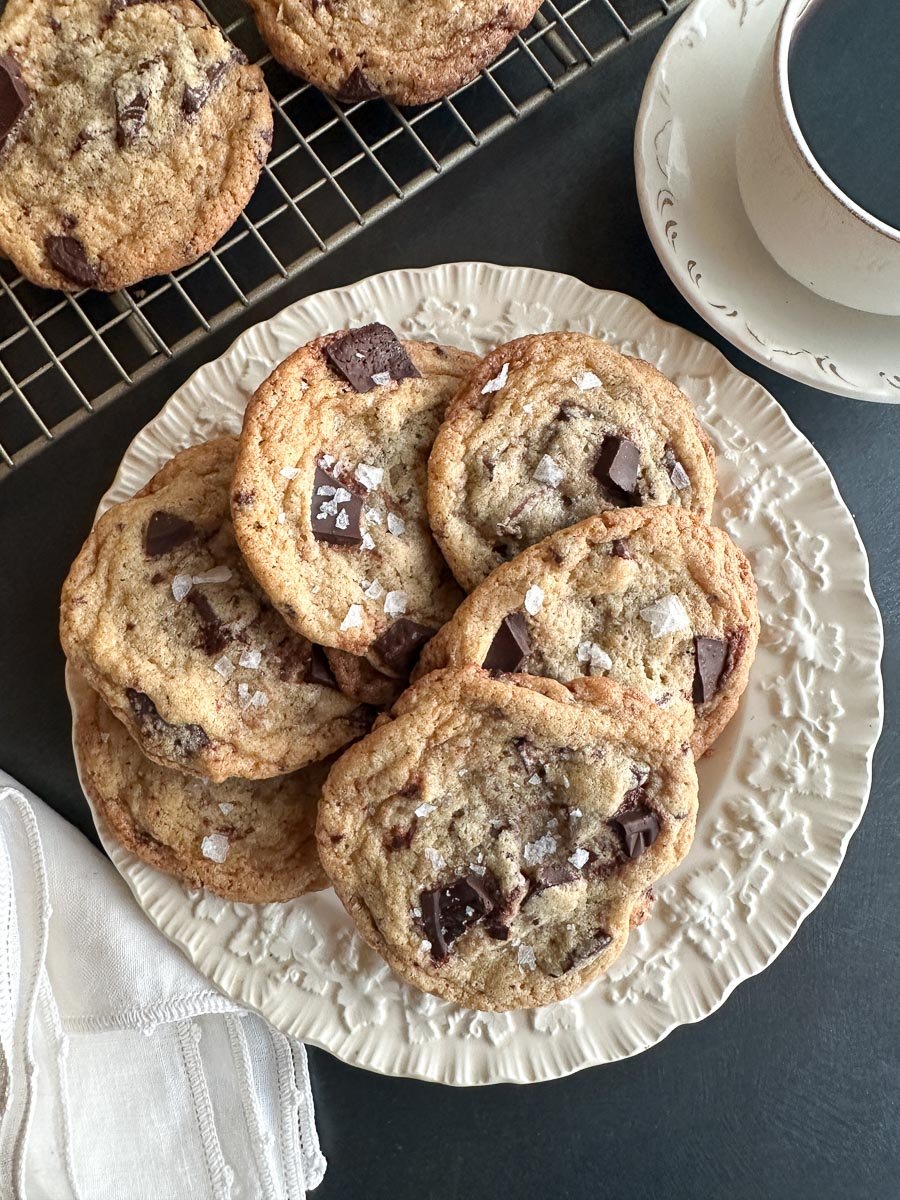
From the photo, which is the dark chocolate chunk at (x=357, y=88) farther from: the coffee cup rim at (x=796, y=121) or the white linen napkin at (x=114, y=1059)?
the white linen napkin at (x=114, y=1059)

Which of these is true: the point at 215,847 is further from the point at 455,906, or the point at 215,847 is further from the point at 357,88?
the point at 357,88

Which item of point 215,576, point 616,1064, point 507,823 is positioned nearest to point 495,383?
point 215,576

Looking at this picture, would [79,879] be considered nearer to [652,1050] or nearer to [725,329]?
[652,1050]

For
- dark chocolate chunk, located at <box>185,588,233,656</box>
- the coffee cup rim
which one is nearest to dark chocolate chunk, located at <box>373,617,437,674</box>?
dark chocolate chunk, located at <box>185,588,233,656</box>

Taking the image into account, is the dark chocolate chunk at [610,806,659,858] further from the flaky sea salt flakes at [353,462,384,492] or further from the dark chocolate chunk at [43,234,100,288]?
the dark chocolate chunk at [43,234,100,288]

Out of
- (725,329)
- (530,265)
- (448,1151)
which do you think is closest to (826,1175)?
(448,1151)

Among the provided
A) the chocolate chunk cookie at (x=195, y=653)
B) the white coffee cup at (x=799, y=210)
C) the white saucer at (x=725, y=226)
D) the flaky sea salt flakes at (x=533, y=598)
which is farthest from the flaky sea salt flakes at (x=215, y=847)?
the white coffee cup at (x=799, y=210)
